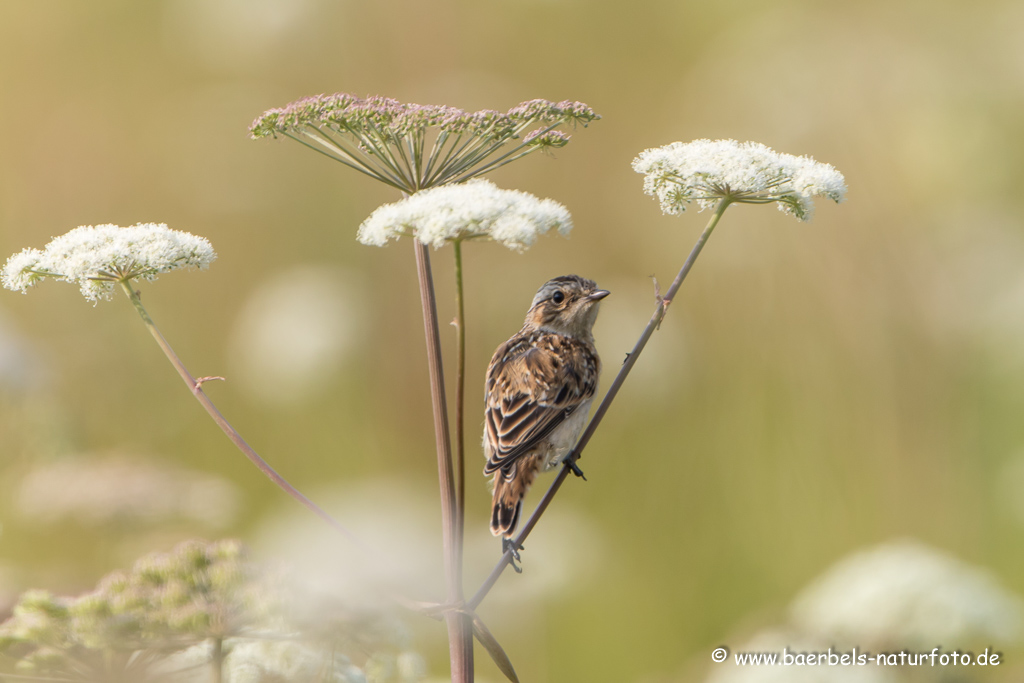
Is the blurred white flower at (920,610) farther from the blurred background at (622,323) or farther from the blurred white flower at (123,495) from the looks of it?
the blurred white flower at (123,495)

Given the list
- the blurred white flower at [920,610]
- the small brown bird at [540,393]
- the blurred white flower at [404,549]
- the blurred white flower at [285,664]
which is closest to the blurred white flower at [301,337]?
the blurred white flower at [404,549]

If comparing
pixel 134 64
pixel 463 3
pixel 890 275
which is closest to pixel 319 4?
pixel 463 3

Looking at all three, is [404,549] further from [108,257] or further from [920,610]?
[920,610]

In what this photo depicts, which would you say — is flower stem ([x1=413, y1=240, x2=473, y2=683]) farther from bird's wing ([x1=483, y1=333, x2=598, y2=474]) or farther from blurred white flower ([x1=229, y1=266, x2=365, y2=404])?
blurred white flower ([x1=229, y1=266, x2=365, y2=404])

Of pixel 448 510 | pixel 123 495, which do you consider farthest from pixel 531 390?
pixel 123 495

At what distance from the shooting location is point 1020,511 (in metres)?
6.94

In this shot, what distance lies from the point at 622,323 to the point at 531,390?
3956 mm

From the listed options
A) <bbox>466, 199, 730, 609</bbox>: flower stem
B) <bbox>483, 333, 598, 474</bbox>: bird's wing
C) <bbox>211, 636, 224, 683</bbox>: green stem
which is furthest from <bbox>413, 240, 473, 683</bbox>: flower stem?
<bbox>483, 333, 598, 474</bbox>: bird's wing

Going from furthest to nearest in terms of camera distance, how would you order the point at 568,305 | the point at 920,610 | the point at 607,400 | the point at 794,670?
the point at 920,610
the point at 794,670
the point at 568,305
the point at 607,400

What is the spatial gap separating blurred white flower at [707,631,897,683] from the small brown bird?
1.83 metres

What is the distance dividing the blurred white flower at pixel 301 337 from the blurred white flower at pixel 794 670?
452 cm

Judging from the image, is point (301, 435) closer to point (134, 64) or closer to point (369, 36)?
point (369, 36)

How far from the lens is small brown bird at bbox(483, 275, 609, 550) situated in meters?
3.76

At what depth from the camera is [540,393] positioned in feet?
13.0
